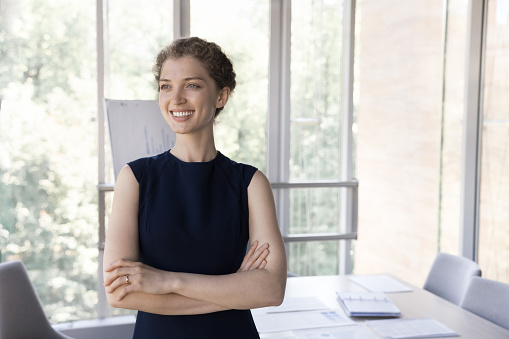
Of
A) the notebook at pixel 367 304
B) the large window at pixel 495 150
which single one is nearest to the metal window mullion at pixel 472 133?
the large window at pixel 495 150

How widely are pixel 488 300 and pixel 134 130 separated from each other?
215 cm

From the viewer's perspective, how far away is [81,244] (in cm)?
383

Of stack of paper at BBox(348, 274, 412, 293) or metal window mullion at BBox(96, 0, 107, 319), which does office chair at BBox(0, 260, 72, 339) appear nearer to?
metal window mullion at BBox(96, 0, 107, 319)

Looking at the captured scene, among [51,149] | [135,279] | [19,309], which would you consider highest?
[51,149]

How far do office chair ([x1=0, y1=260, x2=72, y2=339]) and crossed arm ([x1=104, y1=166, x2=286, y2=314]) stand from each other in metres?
1.28

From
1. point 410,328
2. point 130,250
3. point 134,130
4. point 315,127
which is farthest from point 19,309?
point 315,127

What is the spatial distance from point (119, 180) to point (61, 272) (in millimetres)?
2558

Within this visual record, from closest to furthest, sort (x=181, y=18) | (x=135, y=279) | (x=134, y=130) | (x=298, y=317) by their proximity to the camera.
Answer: (x=135, y=279) → (x=298, y=317) → (x=134, y=130) → (x=181, y=18)

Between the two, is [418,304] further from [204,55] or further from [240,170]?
[204,55]

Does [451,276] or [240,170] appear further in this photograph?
[451,276]

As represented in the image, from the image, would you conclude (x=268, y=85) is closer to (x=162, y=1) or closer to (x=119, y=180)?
(x=162, y=1)

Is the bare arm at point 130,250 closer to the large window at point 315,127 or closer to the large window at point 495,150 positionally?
the large window at point 315,127

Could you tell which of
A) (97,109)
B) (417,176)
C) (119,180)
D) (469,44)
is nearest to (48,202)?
(97,109)

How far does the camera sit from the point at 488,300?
256cm
